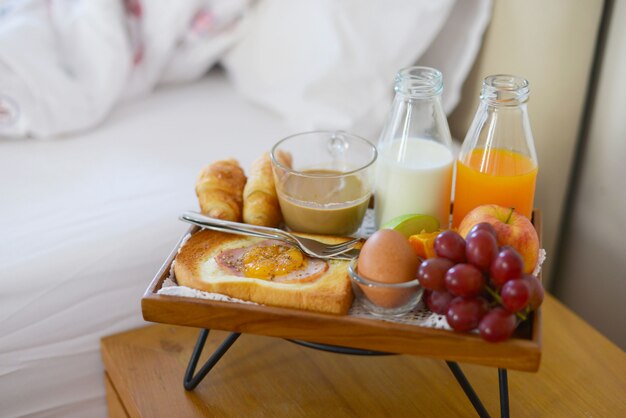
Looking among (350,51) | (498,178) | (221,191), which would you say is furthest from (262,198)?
(350,51)

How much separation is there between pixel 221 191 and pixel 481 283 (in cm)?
34

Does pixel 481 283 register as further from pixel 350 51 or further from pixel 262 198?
pixel 350 51

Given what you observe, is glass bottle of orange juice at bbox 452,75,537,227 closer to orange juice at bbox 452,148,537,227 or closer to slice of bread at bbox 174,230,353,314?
orange juice at bbox 452,148,537,227

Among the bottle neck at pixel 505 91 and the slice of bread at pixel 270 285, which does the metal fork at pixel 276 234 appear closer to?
the slice of bread at pixel 270 285

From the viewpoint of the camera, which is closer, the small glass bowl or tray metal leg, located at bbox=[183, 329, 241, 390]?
the small glass bowl

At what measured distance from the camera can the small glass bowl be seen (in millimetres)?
609


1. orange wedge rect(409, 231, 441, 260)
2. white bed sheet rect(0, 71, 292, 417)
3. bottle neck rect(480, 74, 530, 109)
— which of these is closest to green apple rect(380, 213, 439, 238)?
orange wedge rect(409, 231, 441, 260)

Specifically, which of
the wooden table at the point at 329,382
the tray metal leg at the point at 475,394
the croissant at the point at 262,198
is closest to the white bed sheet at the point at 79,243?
the wooden table at the point at 329,382

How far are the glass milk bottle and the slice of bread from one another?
0.39 ft

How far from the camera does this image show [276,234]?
725 mm

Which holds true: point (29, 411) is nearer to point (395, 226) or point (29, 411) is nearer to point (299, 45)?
point (395, 226)

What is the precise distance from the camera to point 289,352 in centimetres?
84

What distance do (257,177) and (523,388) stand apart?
395 mm

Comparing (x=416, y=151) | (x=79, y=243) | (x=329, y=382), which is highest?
(x=416, y=151)
